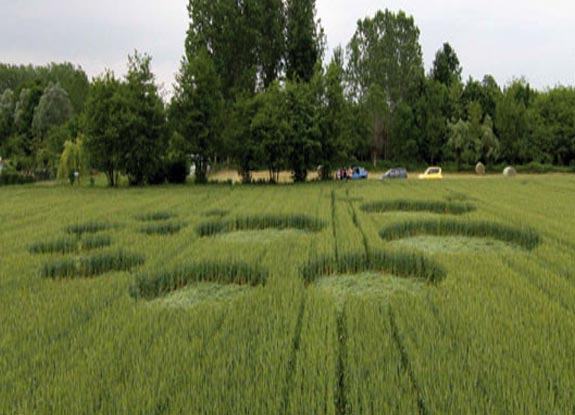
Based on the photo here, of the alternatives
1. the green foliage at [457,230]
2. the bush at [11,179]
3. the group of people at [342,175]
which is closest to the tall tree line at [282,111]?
the group of people at [342,175]

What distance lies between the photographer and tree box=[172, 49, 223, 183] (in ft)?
69.1

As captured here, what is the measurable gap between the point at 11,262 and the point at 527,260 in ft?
22.1

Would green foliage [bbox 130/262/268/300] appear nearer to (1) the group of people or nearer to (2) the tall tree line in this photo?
(2) the tall tree line

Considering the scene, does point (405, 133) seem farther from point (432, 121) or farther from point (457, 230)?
point (457, 230)

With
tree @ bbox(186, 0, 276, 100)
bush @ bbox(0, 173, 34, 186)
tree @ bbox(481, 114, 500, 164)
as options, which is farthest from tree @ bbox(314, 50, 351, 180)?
tree @ bbox(481, 114, 500, 164)

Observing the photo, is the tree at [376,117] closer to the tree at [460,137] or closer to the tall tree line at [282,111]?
the tall tree line at [282,111]

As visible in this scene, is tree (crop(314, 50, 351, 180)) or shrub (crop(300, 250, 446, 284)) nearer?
shrub (crop(300, 250, 446, 284))

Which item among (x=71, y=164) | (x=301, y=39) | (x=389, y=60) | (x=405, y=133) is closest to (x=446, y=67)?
(x=389, y=60)

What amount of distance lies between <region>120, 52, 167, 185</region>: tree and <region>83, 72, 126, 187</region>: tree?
241 mm

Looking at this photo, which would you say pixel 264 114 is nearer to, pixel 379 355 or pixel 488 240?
pixel 488 240

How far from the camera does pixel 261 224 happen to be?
8781 millimetres

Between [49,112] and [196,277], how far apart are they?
164 feet

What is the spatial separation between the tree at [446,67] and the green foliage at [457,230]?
45.5 m

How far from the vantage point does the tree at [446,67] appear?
50.0 metres
